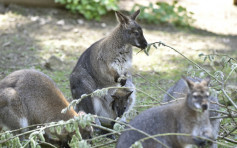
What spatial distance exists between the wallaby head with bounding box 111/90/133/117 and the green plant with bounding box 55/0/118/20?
477 cm

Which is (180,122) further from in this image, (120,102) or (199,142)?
(120,102)

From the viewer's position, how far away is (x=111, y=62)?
5902 millimetres

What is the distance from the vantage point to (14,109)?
4684 millimetres

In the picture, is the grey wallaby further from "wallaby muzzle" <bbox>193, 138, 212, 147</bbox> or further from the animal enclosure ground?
"wallaby muzzle" <bbox>193, 138, 212, 147</bbox>

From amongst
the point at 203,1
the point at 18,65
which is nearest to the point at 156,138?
Answer: the point at 18,65

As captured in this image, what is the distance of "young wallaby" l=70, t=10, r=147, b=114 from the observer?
19.1ft

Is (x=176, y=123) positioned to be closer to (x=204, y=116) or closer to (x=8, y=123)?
(x=204, y=116)

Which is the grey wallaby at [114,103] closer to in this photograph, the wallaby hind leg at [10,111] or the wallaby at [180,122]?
the wallaby hind leg at [10,111]

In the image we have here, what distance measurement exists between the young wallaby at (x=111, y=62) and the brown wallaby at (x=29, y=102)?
0.93m

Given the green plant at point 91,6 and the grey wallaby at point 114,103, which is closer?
the grey wallaby at point 114,103

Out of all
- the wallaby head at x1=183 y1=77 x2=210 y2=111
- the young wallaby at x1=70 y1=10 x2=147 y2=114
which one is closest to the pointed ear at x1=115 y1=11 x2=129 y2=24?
the young wallaby at x1=70 y1=10 x2=147 y2=114

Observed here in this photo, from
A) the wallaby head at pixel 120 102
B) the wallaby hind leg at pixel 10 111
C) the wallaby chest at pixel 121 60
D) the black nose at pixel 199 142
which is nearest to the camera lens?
the black nose at pixel 199 142

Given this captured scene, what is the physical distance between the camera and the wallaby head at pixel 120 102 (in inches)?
224

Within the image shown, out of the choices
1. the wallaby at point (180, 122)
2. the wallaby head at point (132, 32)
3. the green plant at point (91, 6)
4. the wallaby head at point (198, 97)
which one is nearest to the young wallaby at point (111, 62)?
the wallaby head at point (132, 32)
